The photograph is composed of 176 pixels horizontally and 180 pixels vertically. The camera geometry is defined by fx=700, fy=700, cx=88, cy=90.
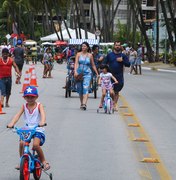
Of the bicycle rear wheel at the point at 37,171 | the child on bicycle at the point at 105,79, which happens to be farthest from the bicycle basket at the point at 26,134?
the child on bicycle at the point at 105,79

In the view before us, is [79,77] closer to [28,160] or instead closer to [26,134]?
[26,134]

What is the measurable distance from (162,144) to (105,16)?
6281 centimetres

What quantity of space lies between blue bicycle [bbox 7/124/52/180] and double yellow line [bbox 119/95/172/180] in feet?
5.30

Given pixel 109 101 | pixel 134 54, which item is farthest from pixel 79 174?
pixel 134 54

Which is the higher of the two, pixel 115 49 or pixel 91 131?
pixel 115 49

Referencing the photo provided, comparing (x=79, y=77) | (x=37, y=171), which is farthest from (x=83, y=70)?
(x=37, y=171)

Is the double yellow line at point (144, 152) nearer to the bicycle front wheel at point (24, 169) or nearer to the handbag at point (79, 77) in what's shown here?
the handbag at point (79, 77)

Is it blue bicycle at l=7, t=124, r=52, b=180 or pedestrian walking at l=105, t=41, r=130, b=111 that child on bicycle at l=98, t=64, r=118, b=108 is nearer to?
pedestrian walking at l=105, t=41, r=130, b=111

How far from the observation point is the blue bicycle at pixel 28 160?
8.46 m

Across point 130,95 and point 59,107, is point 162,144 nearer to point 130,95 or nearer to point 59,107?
point 59,107

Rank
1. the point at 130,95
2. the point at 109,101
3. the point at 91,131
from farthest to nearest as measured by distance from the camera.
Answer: the point at 130,95, the point at 109,101, the point at 91,131

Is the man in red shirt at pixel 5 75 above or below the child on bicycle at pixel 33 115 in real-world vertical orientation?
below

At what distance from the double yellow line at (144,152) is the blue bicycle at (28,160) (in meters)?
1.61

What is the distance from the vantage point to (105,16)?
75062 mm
